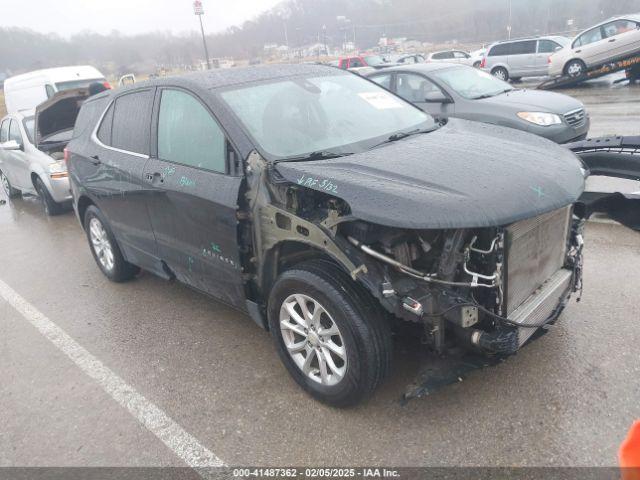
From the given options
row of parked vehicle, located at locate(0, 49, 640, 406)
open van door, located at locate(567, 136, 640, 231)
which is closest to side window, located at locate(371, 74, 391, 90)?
row of parked vehicle, located at locate(0, 49, 640, 406)

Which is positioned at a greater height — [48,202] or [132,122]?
[132,122]

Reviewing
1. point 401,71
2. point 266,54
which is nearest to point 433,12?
point 266,54

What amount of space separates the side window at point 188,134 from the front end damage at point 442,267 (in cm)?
41

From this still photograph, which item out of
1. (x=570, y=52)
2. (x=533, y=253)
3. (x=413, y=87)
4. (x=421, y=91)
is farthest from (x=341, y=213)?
(x=570, y=52)

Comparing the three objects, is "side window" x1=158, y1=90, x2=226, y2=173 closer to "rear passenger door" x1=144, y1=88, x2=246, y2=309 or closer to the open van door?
"rear passenger door" x1=144, y1=88, x2=246, y2=309

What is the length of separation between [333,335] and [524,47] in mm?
20012

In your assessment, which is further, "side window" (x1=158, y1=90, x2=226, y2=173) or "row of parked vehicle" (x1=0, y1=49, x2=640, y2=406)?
"side window" (x1=158, y1=90, x2=226, y2=173)

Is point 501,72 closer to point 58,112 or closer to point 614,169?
point 58,112

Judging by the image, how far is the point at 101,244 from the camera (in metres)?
5.05

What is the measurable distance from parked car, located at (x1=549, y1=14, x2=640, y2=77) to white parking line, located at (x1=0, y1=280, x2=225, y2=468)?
53.5 feet

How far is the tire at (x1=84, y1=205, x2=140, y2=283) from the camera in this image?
479 centimetres

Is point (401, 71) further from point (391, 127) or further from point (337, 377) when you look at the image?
point (337, 377)

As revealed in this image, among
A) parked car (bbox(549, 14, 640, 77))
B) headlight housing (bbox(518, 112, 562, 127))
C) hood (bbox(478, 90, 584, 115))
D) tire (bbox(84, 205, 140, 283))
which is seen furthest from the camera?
parked car (bbox(549, 14, 640, 77))

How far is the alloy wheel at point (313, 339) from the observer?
2.81 meters
